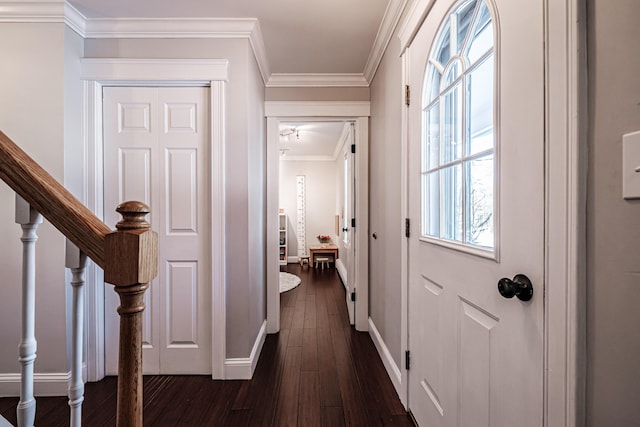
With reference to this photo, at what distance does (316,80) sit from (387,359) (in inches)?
97.7

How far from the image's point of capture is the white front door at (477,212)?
2.52ft

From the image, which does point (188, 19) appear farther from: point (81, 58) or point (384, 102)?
point (384, 102)

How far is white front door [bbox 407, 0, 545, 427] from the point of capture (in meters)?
0.77

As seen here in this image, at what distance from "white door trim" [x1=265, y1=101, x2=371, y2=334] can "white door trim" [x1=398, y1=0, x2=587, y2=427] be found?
2.02 meters

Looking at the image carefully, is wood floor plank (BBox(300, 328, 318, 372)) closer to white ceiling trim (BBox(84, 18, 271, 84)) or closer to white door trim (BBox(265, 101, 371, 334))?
white door trim (BBox(265, 101, 371, 334))

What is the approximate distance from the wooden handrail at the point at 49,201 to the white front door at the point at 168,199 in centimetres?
136

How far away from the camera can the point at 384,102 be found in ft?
Result: 7.16

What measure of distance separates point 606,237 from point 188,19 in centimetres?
244

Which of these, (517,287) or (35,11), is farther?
(35,11)

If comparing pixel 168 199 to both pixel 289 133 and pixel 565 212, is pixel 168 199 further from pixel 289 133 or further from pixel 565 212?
pixel 289 133

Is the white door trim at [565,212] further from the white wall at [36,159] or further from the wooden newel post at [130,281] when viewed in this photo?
the white wall at [36,159]

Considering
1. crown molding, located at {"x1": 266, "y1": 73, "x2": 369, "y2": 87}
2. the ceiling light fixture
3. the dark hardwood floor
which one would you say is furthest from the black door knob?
the ceiling light fixture

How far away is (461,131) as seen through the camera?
113cm

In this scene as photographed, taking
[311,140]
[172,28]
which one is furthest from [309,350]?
[311,140]
